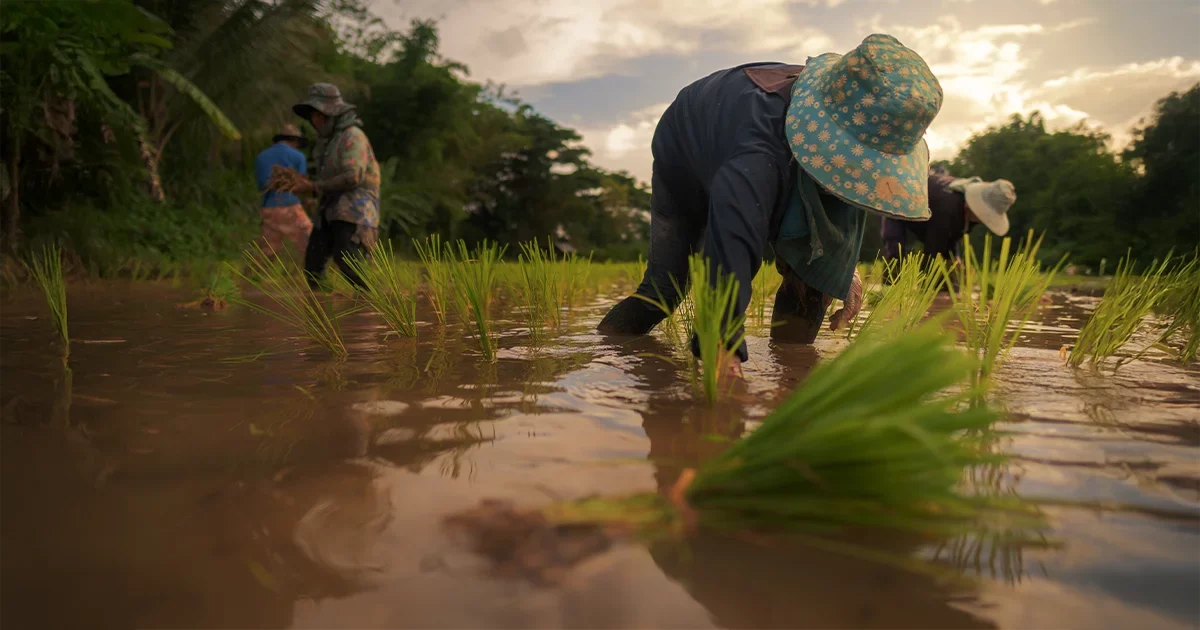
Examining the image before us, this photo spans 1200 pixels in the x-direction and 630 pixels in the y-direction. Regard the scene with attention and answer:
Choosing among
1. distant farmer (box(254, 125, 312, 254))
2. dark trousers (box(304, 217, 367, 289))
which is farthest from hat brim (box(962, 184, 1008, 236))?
distant farmer (box(254, 125, 312, 254))

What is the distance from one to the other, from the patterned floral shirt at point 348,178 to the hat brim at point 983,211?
3.88m

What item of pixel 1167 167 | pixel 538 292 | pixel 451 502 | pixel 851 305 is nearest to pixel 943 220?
pixel 851 305

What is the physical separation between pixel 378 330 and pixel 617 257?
20.7 m

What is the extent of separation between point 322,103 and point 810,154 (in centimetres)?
335

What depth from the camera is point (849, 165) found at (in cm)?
169

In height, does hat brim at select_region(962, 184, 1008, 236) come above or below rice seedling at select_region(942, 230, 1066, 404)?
above

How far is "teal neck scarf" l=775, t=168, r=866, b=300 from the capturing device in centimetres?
192

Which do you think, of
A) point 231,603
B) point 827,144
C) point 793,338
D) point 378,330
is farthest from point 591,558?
point 378,330

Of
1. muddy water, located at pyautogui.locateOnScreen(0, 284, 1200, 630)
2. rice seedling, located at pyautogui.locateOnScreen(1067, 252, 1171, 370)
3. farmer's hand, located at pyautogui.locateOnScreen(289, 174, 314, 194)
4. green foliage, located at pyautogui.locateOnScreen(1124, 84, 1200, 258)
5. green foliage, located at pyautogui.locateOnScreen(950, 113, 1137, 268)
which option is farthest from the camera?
green foliage, located at pyautogui.locateOnScreen(950, 113, 1137, 268)

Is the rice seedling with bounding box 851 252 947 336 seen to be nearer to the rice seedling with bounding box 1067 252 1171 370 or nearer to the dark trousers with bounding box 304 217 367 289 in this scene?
the rice seedling with bounding box 1067 252 1171 370

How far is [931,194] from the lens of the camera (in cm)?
504

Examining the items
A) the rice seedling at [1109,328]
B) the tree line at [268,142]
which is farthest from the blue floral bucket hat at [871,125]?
the tree line at [268,142]

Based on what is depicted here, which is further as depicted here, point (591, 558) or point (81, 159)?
point (81, 159)

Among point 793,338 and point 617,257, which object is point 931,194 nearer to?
point 793,338
